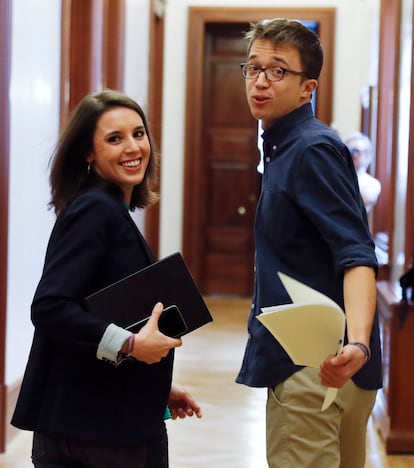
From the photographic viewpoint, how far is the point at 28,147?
479 centimetres

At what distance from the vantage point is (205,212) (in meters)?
10.4

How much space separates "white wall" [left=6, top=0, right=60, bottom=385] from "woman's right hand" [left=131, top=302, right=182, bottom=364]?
271 centimetres

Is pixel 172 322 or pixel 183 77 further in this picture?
pixel 183 77

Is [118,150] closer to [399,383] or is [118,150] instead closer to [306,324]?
[306,324]

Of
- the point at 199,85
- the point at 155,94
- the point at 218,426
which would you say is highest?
the point at 199,85

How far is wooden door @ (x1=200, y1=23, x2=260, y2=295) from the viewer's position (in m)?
10.3

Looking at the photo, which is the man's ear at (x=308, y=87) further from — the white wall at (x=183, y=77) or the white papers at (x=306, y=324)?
the white wall at (x=183, y=77)

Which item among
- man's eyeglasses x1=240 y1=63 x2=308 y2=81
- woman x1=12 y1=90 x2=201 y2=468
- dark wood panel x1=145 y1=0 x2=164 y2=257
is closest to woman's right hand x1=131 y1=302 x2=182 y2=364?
woman x1=12 y1=90 x2=201 y2=468

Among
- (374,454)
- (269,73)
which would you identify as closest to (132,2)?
(374,454)

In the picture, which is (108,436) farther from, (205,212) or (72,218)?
(205,212)

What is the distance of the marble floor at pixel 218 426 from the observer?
442cm

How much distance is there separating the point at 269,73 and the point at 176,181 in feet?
26.5

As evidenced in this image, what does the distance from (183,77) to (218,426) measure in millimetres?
5717

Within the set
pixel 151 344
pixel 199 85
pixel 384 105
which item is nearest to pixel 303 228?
pixel 151 344
